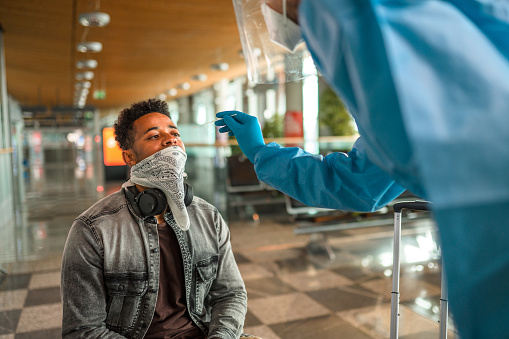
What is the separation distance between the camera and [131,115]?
5.86 ft

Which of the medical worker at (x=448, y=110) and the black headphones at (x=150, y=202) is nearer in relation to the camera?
the medical worker at (x=448, y=110)

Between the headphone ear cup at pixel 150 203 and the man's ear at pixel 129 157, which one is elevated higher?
the man's ear at pixel 129 157

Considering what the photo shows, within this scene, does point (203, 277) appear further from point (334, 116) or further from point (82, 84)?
point (82, 84)

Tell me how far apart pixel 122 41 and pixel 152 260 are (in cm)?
898

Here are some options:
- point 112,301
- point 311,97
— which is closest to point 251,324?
point 112,301

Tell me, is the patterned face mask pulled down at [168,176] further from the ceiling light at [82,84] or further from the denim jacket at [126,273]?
the ceiling light at [82,84]

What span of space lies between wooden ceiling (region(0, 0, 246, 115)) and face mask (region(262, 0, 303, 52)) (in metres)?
3.71

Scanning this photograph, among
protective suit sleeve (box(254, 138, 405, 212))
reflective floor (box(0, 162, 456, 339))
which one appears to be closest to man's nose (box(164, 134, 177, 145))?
protective suit sleeve (box(254, 138, 405, 212))

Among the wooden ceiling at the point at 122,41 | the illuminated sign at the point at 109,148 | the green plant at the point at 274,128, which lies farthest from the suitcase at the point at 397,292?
the illuminated sign at the point at 109,148

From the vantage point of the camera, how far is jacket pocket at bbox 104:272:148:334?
150 centimetres

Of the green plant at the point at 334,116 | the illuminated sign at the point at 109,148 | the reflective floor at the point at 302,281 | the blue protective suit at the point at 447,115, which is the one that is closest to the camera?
the blue protective suit at the point at 447,115

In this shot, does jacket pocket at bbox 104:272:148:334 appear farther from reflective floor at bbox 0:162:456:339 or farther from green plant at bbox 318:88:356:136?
green plant at bbox 318:88:356:136

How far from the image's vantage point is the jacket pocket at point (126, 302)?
4.92 feet

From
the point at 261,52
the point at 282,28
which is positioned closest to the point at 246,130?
the point at 261,52
